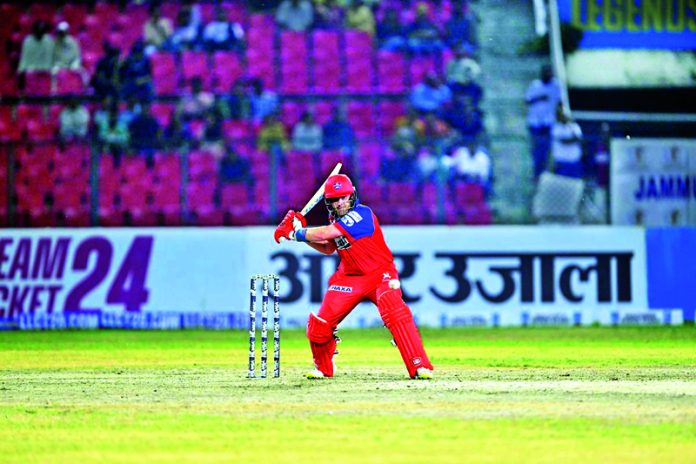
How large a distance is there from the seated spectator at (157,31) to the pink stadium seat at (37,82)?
2091 mm

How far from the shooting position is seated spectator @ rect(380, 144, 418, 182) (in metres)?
21.7

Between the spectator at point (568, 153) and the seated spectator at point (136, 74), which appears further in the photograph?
the seated spectator at point (136, 74)

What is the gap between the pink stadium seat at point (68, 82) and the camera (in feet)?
81.2

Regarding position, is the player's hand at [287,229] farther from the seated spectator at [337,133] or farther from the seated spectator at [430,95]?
the seated spectator at [430,95]

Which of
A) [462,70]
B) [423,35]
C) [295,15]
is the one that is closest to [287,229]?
[462,70]

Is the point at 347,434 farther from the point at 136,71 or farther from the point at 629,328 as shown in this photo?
the point at 136,71

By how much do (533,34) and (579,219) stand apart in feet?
17.8

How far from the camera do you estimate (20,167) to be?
21.5m

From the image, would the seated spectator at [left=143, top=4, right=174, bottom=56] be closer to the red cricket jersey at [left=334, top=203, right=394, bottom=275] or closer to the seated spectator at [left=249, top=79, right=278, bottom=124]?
the seated spectator at [left=249, top=79, right=278, bottom=124]

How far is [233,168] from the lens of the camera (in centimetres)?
2181

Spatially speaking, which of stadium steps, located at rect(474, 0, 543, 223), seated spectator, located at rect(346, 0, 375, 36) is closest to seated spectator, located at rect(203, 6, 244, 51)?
seated spectator, located at rect(346, 0, 375, 36)

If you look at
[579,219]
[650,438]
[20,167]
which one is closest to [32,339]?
[20,167]

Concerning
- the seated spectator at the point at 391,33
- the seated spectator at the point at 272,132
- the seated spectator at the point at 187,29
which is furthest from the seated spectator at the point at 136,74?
the seated spectator at the point at 391,33

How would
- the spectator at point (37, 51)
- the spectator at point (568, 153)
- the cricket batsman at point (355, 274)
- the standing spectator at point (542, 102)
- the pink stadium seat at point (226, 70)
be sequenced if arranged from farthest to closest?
1. the spectator at point (37, 51)
2. the pink stadium seat at point (226, 70)
3. the standing spectator at point (542, 102)
4. the spectator at point (568, 153)
5. the cricket batsman at point (355, 274)
